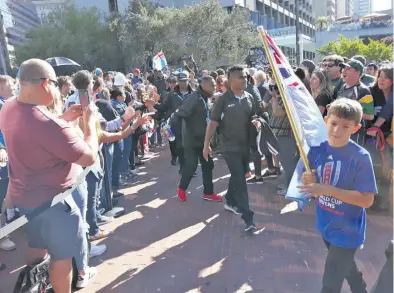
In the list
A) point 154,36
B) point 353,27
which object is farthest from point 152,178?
point 353,27

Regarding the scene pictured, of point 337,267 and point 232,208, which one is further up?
point 337,267

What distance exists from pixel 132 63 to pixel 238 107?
28041 mm

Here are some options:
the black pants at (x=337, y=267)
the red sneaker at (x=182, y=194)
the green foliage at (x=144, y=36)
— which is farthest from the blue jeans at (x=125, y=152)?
the green foliage at (x=144, y=36)

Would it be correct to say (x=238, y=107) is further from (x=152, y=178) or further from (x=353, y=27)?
(x=353, y=27)

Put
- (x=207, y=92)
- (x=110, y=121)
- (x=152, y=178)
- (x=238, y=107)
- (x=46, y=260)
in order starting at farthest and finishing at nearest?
(x=152, y=178)
(x=207, y=92)
(x=110, y=121)
(x=238, y=107)
(x=46, y=260)

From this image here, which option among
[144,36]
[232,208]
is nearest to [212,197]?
[232,208]

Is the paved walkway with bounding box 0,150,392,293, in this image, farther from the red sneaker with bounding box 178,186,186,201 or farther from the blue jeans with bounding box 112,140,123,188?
the blue jeans with bounding box 112,140,123,188

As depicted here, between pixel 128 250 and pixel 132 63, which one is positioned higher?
pixel 132 63

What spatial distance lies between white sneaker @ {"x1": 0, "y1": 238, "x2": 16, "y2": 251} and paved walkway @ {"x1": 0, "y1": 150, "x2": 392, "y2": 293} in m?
0.06

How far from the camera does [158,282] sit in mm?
3463

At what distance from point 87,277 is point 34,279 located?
907 millimetres

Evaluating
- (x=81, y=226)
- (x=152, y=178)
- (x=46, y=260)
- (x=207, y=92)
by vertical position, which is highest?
(x=207, y=92)

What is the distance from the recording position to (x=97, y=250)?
13.3 feet

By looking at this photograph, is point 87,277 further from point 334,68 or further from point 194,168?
point 334,68
